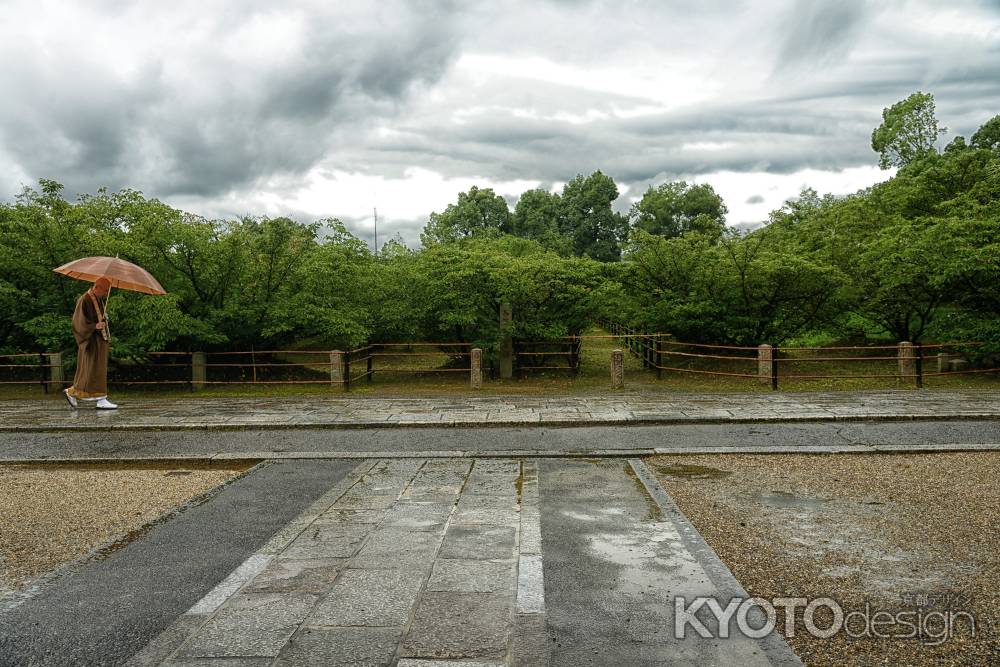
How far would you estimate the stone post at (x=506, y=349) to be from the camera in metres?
15.1

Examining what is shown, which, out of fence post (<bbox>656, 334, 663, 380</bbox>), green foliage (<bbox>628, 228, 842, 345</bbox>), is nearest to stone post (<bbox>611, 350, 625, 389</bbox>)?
fence post (<bbox>656, 334, 663, 380</bbox>)

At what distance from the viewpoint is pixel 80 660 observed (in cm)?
330

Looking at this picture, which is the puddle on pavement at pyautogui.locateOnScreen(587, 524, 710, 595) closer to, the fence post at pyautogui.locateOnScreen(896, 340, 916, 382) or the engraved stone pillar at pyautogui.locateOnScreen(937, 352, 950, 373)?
the fence post at pyautogui.locateOnScreen(896, 340, 916, 382)

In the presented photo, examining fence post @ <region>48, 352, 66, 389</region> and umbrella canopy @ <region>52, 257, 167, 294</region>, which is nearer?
umbrella canopy @ <region>52, 257, 167, 294</region>

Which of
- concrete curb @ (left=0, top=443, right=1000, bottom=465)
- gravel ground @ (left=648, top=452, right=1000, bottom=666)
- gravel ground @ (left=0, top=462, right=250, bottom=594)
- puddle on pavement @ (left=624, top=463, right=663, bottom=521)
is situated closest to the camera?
gravel ground @ (left=648, top=452, right=1000, bottom=666)

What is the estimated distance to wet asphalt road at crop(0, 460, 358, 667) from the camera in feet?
11.4

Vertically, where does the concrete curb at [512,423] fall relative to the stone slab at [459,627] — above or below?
above

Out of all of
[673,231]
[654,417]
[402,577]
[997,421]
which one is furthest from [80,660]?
[673,231]

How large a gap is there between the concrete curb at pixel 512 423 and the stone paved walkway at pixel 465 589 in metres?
3.43

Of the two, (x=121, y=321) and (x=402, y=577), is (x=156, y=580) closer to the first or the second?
(x=402, y=577)

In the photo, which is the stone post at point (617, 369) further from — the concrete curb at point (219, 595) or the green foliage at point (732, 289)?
the concrete curb at point (219, 595)

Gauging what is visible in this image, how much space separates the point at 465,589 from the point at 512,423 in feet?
18.6

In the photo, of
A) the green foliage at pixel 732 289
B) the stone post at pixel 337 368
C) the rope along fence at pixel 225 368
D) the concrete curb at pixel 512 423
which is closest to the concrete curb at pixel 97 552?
the concrete curb at pixel 512 423

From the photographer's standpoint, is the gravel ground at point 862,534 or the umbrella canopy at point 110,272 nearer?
the gravel ground at point 862,534
